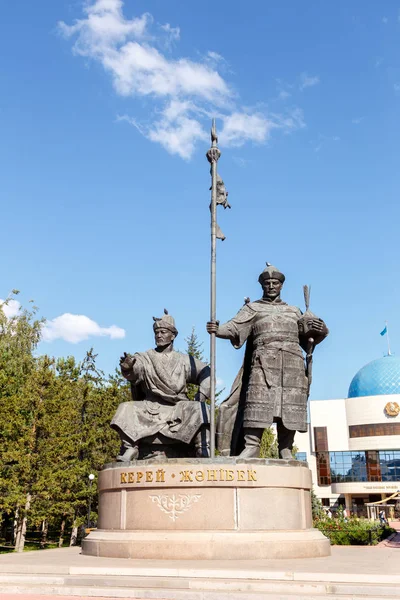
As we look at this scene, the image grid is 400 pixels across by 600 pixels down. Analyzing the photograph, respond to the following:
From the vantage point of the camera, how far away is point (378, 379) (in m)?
53.6

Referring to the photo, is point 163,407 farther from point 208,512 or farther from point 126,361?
point 208,512

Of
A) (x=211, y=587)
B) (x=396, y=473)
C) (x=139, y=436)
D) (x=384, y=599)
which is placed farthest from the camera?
(x=396, y=473)

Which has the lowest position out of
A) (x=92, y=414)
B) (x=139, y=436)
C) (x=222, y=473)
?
(x=222, y=473)

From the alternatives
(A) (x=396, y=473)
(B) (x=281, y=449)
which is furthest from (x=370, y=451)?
(B) (x=281, y=449)

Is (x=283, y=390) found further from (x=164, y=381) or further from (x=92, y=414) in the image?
(x=92, y=414)

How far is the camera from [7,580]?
251 inches

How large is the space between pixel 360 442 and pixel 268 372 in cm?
4683

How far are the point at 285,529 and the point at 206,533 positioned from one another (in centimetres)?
120

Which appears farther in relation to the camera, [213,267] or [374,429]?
[374,429]

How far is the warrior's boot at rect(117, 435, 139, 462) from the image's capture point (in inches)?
360

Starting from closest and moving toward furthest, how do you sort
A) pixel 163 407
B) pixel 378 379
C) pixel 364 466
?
pixel 163 407
pixel 364 466
pixel 378 379

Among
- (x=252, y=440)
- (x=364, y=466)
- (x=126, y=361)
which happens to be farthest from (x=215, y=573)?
(x=364, y=466)

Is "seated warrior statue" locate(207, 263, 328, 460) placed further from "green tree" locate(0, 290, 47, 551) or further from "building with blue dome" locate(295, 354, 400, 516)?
"building with blue dome" locate(295, 354, 400, 516)

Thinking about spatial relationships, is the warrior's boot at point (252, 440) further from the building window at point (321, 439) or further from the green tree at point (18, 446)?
the building window at point (321, 439)
